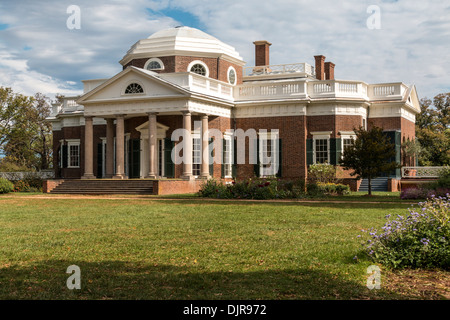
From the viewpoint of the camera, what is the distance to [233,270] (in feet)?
26.5

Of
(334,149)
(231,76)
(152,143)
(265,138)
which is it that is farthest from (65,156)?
(334,149)

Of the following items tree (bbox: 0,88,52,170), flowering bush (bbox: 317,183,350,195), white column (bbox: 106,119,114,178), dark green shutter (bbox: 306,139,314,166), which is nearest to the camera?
flowering bush (bbox: 317,183,350,195)

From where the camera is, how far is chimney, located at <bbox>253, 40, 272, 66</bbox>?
40.6m

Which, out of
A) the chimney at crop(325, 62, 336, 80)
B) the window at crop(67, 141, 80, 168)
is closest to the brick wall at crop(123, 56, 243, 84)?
the window at crop(67, 141, 80, 168)

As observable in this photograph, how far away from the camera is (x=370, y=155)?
83.0 ft

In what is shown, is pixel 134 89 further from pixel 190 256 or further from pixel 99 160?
pixel 190 256

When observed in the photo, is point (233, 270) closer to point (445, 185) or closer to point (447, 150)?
point (445, 185)

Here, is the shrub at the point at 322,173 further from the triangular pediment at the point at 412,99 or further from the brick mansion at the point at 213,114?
the triangular pediment at the point at 412,99

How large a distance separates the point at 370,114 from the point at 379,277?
28.6 meters

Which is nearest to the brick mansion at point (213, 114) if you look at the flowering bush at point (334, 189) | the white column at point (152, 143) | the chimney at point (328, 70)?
the white column at point (152, 143)

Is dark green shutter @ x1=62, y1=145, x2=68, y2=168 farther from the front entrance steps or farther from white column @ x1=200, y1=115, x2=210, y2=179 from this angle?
white column @ x1=200, y1=115, x2=210, y2=179

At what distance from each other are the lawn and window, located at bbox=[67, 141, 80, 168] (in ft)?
81.2

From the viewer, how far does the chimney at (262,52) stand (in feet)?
133

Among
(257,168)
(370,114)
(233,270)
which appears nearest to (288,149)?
(257,168)
